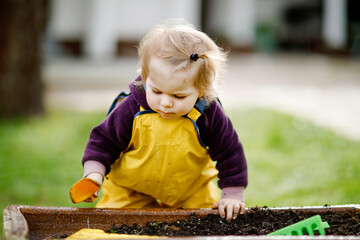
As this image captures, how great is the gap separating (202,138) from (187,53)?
436 mm

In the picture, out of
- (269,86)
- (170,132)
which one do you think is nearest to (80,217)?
(170,132)

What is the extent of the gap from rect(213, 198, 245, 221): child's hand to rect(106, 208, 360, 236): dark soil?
0.02 m

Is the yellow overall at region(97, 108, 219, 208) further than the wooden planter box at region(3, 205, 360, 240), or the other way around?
the yellow overall at region(97, 108, 219, 208)

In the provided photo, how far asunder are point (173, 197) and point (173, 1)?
39.1 feet

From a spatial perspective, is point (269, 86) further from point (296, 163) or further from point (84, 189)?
point (84, 189)

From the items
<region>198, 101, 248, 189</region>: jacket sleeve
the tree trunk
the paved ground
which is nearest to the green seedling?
<region>198, 101, 248, 189</region>: jacket sleeve

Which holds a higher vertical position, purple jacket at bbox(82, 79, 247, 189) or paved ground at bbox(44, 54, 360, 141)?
purple jacket at bbox(82, 79, 247, 189)

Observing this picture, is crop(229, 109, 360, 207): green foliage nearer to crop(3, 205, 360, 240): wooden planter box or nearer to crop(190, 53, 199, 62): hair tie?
crop(3, 205, 360, 240): wooden planter box

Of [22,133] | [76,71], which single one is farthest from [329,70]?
[22,133]

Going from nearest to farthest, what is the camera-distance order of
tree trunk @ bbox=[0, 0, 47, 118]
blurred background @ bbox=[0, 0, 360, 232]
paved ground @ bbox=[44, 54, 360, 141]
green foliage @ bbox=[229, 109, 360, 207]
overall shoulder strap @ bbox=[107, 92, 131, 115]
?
1. overall shoulder strap @ bbox=[107, 92, 131, 115]
2. green foliage @ bbox=[229, 109, 360, 207]
3. blurred background @ bbox=[0, 0, 360, 232]
4. tree trunk @ bbox=[0, 0, 47, 118]
5. paved ground @ bbox=[44, 54, 360, 141]

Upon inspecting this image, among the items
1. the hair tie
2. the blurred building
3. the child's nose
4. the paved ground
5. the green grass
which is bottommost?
the paved ground

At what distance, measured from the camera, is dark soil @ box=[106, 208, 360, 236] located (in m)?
1.86

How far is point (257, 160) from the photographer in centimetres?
454

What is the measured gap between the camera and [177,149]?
2127mm
